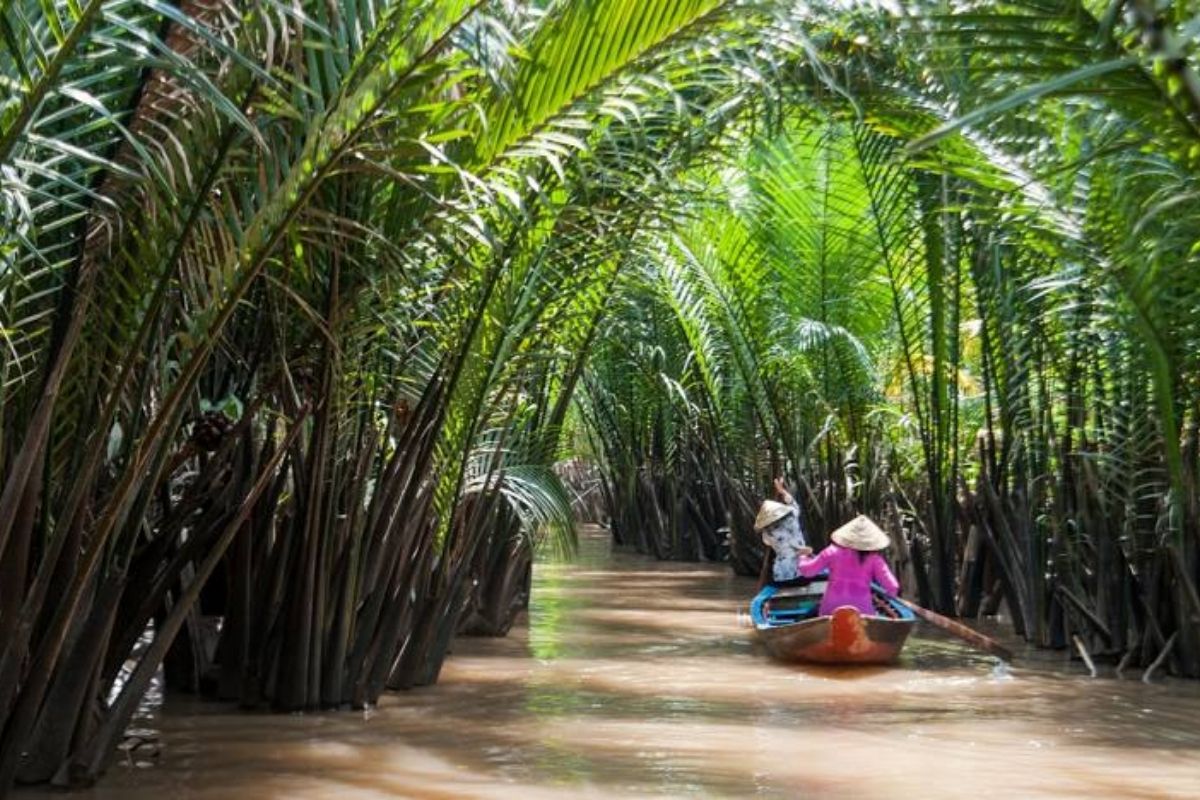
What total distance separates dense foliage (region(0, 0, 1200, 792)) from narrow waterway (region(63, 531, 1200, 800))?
387mm

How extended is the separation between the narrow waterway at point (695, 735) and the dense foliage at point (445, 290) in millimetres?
387

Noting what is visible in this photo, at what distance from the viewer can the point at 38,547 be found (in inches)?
200

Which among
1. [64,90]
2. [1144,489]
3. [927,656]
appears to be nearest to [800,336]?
[927,656]

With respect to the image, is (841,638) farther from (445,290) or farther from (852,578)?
(445,290)

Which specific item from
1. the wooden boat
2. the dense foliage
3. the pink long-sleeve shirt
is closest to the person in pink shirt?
the pink long-sleeve shirt

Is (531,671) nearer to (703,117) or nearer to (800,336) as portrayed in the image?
(703,117)

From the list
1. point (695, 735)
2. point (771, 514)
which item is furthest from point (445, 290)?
point (771, 514)

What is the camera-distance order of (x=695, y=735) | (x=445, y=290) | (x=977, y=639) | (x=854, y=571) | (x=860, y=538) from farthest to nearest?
(x=854, y=571) → (x=860, y=538) → (x=977, y=639) → (x=695, y=735) → (x=445, y=290)

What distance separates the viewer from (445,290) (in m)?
6.85

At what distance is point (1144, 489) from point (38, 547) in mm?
6180

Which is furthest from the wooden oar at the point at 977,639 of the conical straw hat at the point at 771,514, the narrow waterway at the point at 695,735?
the conical straw hat at the point at 771,514

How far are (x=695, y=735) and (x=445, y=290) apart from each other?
2291 millimetres

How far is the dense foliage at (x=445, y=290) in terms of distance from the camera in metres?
4.00

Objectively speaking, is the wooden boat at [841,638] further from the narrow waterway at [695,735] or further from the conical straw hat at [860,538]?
the conical straw hat at [860,538]
